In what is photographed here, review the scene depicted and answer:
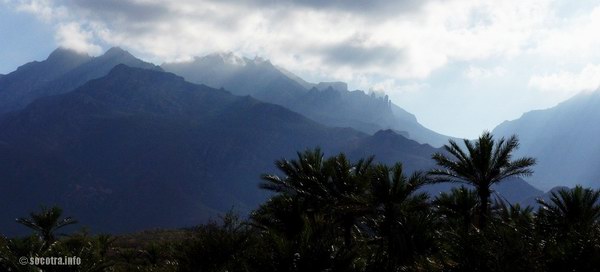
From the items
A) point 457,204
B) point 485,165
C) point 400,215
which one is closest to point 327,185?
point 400,215

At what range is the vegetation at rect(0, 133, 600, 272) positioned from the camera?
39.2 ft

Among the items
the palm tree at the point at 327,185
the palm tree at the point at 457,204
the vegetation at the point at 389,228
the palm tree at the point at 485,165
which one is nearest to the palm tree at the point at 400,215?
the vegetation at the point at 389,228

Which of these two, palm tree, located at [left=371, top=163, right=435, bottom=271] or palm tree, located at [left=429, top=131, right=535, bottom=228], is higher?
palm tree, located at [left=429, top=131, right=535, bottom=228]

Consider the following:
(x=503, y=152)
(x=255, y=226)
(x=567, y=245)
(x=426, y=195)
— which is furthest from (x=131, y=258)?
(x=567, y=245)

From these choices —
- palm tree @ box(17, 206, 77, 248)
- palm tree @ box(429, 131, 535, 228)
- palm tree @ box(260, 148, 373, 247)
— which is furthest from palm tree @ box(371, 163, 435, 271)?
palm tree @ box(17, 206, 77, 248)

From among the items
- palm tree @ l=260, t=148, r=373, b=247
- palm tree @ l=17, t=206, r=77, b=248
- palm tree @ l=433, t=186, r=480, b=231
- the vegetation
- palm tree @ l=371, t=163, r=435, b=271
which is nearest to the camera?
the vegetation

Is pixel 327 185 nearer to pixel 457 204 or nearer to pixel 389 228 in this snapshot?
pixel 389 228

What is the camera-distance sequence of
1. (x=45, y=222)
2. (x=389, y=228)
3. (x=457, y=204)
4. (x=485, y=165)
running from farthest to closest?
1. (x=45, y=222)
2. (x=457, y=204)
3. (x=485, y=165)
4. (x=389, y=228)

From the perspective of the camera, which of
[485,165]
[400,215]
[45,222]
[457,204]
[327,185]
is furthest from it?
[45,222]

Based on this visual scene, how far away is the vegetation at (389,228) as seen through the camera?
39.2 ft

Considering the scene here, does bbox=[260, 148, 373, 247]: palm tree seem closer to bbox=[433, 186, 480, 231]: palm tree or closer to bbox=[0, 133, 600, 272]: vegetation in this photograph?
bbox=[0, 133, 600, 272]: vegetation

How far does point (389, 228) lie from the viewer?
18.5 m

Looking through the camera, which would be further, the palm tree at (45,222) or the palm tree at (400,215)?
the palm tree at (45,222)

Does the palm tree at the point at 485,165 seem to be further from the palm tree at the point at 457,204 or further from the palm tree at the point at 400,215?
the palm tree at the point at 457,204
